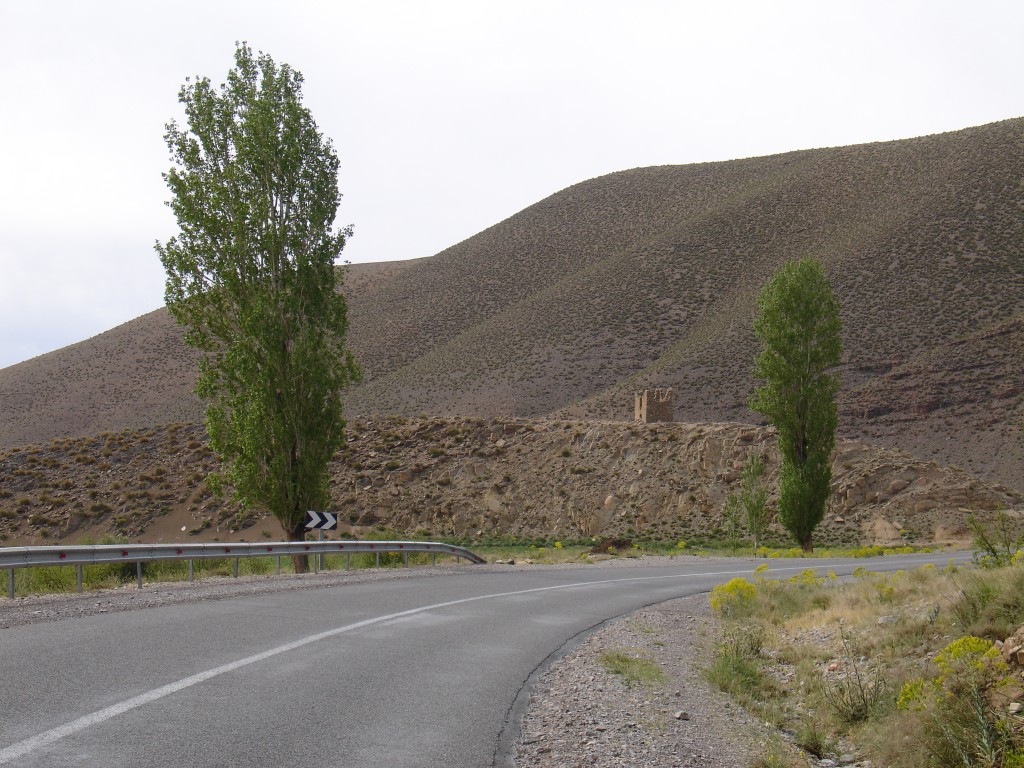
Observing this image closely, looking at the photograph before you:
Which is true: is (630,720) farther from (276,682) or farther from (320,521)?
(320,521)

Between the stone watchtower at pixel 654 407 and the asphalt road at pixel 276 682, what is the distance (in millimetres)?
46065

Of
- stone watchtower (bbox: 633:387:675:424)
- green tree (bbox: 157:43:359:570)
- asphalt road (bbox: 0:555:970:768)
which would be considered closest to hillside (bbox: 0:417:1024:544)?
stone watchtower (bbox: 633:387:675:424)

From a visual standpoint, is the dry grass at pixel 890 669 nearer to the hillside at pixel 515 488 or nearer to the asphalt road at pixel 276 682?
the asphalt road at pixel 276 682

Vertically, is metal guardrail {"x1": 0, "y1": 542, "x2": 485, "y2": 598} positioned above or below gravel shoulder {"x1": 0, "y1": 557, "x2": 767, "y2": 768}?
above

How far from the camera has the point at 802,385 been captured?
37.8m

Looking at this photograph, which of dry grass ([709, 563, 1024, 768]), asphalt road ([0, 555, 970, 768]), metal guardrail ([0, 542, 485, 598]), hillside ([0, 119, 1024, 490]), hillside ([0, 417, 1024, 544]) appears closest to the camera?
asphalt road ([0, 555, 970, 768])

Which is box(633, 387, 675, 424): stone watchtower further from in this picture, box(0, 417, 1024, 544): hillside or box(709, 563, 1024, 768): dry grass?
box(709, 563, 1024, 768): dry grass

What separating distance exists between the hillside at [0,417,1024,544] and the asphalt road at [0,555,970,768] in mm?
38000

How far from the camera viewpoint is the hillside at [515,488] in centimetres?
4941

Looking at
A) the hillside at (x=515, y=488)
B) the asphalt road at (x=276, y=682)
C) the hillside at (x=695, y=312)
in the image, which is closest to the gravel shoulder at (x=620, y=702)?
the asphalt road at (x=276, y=682)

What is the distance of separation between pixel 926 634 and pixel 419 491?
46.9m

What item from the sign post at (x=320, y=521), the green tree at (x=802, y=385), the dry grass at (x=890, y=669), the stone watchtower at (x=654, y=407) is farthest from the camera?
the stone watchtower at (x=654, y=407)

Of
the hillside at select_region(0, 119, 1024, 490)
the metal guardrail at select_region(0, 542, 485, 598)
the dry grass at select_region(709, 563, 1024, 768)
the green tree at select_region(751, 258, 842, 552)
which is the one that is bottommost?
the dry grass at select_region(709, 563, 1024, 768)

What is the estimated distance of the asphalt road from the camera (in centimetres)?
555
